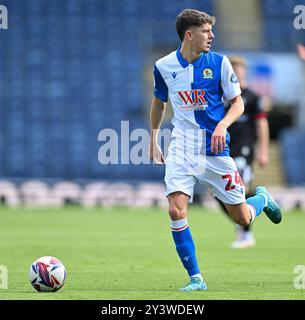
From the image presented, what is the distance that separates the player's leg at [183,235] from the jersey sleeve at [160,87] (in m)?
0.91

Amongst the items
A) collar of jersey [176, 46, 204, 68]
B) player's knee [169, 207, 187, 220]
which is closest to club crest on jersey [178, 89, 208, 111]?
collar of jersey [176, 46, 204, 68]

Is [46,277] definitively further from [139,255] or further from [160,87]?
[139,255]

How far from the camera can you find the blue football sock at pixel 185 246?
7.32m

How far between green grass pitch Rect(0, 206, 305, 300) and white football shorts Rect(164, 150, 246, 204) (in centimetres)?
78

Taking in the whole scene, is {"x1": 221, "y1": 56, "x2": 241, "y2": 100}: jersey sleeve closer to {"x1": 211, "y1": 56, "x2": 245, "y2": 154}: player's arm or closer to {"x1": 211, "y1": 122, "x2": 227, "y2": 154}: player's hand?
{"x1": 211, "y1": 56, "x2": 245, "y2": 154}: player's arm

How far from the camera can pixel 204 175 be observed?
745 centimetres

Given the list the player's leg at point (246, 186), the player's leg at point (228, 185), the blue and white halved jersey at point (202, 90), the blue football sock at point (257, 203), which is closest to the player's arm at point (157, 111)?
the blue and white halved jersey at point (202, 90)

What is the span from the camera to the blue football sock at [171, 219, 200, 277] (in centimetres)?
732

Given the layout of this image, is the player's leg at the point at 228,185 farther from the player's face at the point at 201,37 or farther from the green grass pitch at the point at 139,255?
the player's face at the point at 201,37

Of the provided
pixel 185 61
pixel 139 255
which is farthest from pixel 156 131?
pixel 139 255
